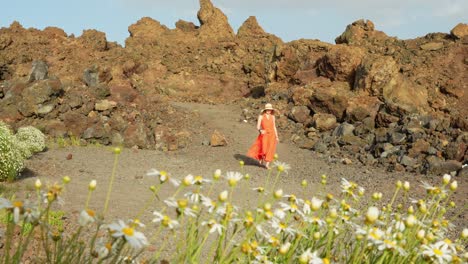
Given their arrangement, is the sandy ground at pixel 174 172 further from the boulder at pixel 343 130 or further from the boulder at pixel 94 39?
the boulder at pixel 94 39

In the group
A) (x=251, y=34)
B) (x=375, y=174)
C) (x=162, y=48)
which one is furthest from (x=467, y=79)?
(x=162, y=48)

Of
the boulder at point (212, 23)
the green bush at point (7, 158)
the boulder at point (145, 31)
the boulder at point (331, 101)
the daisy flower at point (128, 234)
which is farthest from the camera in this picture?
the boulder at point (212, 23)

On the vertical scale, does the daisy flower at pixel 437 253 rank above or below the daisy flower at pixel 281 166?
below

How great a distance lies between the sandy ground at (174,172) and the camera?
20.5ft

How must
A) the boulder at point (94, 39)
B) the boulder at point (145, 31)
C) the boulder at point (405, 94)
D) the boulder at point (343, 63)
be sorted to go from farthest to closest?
the boulder at point (145, 31)
the boulder at point (94, 39)
the boulder at point (343, 63)
the boulder at point (405, 94)

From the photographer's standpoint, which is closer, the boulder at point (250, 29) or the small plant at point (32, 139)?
the small plant at point (32, 139)

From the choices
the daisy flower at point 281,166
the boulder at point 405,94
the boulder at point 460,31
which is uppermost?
the boulder at point 460,31

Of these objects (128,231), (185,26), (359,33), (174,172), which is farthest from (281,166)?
(185,26)

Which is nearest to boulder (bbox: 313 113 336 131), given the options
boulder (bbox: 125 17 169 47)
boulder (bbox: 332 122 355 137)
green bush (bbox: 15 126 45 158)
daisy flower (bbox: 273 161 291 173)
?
boulder (bbox: 332 122 355 137)

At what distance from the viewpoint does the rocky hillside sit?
12.4 m

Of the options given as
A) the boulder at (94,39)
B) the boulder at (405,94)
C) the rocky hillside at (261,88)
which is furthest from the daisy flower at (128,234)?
the boulder at (94,39)

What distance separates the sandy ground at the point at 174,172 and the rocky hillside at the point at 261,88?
860mm

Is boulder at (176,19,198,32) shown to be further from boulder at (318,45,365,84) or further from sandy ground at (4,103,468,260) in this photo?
sandy ground at (4,103,468,260)

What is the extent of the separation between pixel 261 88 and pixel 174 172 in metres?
17.2
